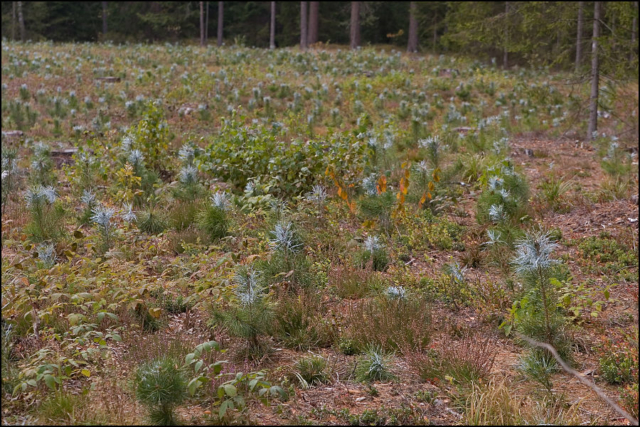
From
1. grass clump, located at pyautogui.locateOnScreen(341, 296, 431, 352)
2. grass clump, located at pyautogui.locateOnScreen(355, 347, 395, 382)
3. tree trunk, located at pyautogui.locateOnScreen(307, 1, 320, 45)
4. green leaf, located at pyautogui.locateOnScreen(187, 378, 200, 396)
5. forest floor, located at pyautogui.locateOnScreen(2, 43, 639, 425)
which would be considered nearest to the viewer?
green leaf, located at pyautogui.locateOnScreen(187, 378, 200, 396)

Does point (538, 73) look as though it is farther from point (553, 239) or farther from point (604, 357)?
point (604, 357)

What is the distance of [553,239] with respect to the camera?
21.9 ft

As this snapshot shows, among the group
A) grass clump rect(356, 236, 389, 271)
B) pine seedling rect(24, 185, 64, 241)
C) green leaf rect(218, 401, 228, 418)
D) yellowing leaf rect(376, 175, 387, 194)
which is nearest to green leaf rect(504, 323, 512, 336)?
grass clump rect(356, 236, 389, 271)

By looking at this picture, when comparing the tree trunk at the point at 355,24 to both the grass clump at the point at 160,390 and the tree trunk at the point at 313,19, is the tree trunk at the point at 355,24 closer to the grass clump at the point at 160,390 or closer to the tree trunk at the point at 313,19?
A: the tree trunk at the point at 313,19

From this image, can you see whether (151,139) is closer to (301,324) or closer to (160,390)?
(301,324)

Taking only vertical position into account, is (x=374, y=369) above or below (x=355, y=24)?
below

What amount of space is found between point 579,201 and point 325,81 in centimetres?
1147

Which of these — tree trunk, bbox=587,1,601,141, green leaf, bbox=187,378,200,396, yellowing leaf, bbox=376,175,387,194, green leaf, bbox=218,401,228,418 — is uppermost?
tree trunk, bbox=587,1,601,141

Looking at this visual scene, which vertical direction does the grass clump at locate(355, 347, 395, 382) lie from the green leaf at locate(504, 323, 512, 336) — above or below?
below

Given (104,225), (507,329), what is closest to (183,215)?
(104,225)

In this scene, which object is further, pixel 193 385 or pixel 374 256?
pixel 374 256

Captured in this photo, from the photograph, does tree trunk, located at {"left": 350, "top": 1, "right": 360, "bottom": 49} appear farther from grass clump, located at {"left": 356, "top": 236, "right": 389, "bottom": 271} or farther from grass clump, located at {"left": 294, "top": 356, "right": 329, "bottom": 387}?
grass clump, located at {"left": 294, "top": 356, "right": 329, "bottom": 387}

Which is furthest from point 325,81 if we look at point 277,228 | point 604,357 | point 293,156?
point 604,357

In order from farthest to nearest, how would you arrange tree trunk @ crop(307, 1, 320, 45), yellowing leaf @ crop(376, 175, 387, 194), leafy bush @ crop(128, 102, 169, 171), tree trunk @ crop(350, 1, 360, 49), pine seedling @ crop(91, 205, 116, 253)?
tree trunk @ crop(307, 1, 320, 45) → tree trunk @ crop(350, 1, 360, 49) → leafy bush @ crop(128, 102, 169, 171) → yellowing leaf @ crop(376, 175, 387, 194) → pine seedling @ crop(91, 205, 116, 253)
